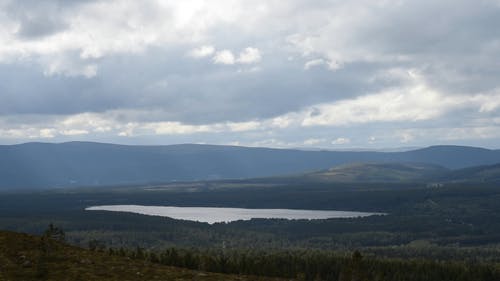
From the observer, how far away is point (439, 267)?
166250 mm

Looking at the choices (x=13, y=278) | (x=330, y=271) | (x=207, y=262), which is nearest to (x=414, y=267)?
(x=330, y=271)

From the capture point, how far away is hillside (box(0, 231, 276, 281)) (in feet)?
151

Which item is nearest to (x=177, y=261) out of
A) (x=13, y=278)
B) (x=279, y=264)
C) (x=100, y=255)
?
(x=100, y=255)

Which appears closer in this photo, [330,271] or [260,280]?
[260,280]

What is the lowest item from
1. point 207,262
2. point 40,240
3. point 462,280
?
point 462,280

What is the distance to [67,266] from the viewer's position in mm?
49125

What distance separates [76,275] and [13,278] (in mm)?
4570

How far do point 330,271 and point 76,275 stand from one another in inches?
→ 5046

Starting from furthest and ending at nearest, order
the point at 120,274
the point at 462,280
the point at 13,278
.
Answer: the point at 462,280, the point at 120,274, the point at 13,278

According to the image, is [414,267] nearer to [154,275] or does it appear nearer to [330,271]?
[330,271]

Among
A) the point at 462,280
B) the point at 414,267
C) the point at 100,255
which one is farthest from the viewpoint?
the point at 414,267

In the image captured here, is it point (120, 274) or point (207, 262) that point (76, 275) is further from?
point (207, 262)

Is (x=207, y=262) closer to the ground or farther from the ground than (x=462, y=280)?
farther from the ground

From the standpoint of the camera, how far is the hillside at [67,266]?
46125 mm
